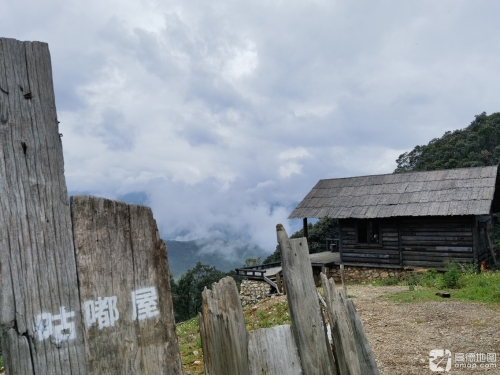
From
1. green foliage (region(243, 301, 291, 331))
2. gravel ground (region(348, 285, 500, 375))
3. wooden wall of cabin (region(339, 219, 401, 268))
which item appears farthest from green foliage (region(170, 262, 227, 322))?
gravel ground (region(348, 285, 500, 375))

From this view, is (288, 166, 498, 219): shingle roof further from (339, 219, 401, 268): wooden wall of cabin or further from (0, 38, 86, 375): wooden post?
(0, 38, 86, 375): wooden post

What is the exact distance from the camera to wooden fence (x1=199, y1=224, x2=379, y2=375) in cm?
205

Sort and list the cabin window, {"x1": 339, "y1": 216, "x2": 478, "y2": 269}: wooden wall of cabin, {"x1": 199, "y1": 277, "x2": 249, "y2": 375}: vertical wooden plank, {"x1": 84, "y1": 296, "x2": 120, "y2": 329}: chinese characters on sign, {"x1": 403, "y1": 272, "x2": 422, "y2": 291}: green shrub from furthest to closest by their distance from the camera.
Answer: the cabin window
{"x1": 339, "y1": 216, "x2": 478, "y2": 269}: wooden wall of cabin
{"x1": 403, "y1": 272, "x2": 422, "y2": 291}: green shrub
{"x1": 199, "y1": 277, "x2": 249, "y2": 375}: vertical wooden plank
{"x1": 84, "y1": 296, "x2": 120, "y2": 329}: chinese characters on sign

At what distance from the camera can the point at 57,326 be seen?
1.44m

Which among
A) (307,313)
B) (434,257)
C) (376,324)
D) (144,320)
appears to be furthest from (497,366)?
(434,257)

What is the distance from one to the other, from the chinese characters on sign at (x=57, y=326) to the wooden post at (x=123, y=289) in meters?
0.06

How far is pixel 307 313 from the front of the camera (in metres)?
2.23

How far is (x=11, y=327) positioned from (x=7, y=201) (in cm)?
45

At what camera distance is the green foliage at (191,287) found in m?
22.5

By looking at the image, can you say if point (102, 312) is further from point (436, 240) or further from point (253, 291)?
point (253, 291)

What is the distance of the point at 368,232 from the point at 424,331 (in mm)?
8898

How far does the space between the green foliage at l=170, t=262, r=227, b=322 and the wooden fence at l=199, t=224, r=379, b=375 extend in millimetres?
20442
